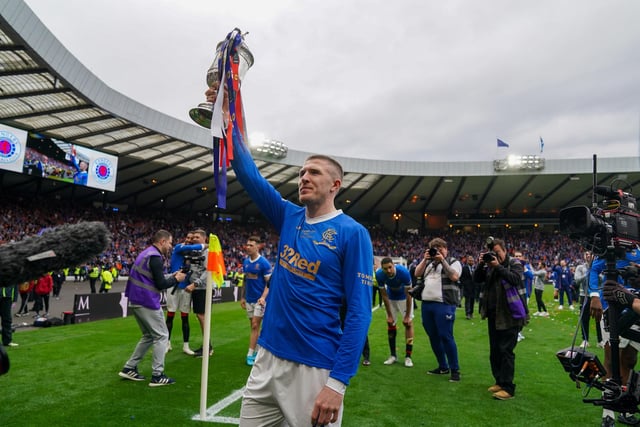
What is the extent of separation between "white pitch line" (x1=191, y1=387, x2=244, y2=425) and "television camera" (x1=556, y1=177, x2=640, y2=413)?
11.2ft

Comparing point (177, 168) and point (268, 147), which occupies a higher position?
point (268, 147)

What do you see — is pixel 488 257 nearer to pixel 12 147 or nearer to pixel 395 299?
pixel 395 299

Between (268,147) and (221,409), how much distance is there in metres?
24.8

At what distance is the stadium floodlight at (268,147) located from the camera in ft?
91.1

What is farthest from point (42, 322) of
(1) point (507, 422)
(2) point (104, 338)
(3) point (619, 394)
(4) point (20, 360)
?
(3) point (619, 394)

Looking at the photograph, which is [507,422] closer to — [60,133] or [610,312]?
[610,312]

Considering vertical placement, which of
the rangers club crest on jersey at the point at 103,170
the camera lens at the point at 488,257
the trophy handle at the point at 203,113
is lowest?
the camera lens at the point at 488,257

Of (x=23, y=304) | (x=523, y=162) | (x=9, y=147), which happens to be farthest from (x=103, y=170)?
(x=523, y=162)

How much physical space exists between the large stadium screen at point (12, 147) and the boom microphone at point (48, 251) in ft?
76.3

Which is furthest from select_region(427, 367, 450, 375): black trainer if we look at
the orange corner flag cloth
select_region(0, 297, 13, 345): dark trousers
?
select_region(0, 297, 13, 345): dark trousers

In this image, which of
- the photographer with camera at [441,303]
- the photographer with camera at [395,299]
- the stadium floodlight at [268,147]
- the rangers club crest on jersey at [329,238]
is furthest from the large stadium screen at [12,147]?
the rangers club crest on jersey at [329,238]

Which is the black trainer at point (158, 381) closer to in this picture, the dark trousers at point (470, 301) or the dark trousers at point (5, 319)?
the dark trousers at point (5, 319)

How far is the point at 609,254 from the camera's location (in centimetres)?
373

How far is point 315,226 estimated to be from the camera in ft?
7.79
